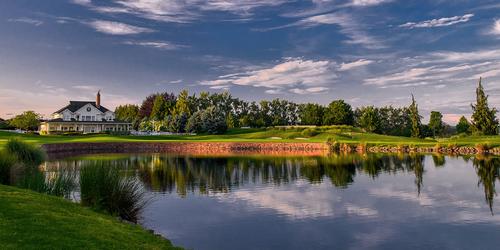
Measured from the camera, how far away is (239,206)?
19516 millimetres

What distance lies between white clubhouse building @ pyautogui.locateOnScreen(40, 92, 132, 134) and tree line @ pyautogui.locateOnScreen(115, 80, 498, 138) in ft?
42.6

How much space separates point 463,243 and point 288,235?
19.3ft

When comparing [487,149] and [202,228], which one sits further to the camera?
[487,149]

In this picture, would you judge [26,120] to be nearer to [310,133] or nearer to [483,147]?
[310,133]

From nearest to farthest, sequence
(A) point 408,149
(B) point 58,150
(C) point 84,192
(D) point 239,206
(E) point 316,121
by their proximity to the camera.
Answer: (C) point 84,192 → (D) point 239,206 → (B) point 58,150 → (A) point 408,149 → (E) point 316,121

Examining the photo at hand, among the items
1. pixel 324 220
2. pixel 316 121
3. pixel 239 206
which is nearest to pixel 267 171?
pixel 239 206

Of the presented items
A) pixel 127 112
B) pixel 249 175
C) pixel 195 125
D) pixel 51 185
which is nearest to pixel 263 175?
pixel 249 175

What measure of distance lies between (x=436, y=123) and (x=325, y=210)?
98.6 m

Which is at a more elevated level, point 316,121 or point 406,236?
point 316,121

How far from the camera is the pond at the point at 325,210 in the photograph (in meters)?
14.0

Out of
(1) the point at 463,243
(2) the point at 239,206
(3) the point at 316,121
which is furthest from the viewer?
(3) the point at 316,121

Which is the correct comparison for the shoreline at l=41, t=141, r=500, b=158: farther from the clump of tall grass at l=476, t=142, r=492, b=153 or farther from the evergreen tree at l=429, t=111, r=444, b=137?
the evergreen tree at l=429, t=111, r=444, b=137

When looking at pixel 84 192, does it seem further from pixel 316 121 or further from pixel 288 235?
pixel 316 121

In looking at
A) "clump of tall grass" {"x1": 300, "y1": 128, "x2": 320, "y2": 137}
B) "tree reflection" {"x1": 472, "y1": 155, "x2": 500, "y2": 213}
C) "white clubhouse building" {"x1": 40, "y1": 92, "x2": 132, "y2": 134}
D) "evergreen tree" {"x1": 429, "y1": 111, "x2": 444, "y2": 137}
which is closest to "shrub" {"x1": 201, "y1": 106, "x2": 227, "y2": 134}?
"clump of tall grass" {"x1": 300, "y1": 128, "x2": 320, "y2": 137}
